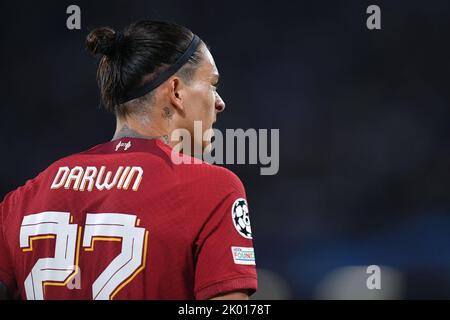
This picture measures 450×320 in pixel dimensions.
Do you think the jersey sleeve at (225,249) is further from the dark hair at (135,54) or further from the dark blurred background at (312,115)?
the dark blurred background at (312,115)

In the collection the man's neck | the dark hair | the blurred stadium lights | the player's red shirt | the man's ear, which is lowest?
the blurred stadium lights

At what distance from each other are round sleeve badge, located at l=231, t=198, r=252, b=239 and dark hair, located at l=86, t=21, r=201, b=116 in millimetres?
362

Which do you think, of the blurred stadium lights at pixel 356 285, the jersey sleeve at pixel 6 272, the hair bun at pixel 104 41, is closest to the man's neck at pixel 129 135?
the hair bun at pixel 104 41

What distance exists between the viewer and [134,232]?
4.38 ft

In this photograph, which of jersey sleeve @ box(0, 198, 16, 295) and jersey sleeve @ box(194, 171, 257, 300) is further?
jersey sleeve @ box(0, 198, 16, 295)

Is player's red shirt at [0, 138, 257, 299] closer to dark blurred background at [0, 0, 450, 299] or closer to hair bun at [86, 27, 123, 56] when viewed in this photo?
hair bun at [86, 27, 123, 56]

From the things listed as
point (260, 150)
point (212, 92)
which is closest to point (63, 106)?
point (260, 150)

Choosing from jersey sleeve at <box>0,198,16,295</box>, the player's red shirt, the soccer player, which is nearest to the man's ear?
the soccer player

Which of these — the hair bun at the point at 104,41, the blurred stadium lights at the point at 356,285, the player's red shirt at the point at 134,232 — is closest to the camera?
the player's red shirt at the point at 134,232

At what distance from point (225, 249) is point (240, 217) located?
0.08 meters

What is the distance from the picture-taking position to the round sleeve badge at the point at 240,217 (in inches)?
54.4

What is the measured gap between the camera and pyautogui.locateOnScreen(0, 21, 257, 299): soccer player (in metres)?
1.33

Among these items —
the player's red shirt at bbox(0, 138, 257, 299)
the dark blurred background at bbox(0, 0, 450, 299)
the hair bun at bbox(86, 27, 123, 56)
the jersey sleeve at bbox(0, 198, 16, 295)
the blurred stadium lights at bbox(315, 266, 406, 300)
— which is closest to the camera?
the player's red shirt at bbox(0, 138, 257, 299)

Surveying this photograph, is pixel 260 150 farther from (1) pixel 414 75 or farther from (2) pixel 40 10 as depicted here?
(2) pixel 40 10
